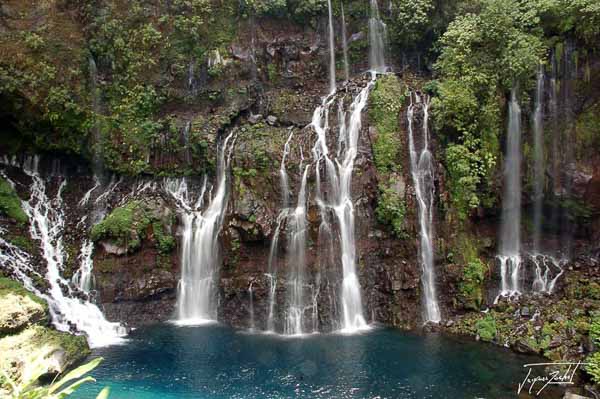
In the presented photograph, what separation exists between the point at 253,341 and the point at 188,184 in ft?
24.0

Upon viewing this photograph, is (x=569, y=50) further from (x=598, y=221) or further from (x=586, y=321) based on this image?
(x=586, y=321)

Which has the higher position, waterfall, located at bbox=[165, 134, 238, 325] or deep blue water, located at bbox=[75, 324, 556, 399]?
waterfall, located at bbox=[165, 134, 238, 325]

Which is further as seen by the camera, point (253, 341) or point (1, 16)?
point (1, 16)

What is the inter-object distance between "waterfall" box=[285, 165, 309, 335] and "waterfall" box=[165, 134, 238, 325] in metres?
2.81

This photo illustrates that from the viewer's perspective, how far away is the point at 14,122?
58.6 feet

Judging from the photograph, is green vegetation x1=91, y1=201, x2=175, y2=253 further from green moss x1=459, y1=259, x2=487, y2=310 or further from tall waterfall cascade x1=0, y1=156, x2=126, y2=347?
green moss x1=459, y1=259, x2=487, y2=310

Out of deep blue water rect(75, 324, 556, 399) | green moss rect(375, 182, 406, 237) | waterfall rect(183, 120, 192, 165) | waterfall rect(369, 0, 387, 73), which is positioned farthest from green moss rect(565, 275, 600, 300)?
waterfall rect(183, 120, 192, 165)

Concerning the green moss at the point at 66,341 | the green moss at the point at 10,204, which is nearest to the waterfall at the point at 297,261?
the green moss at the point at 66,341

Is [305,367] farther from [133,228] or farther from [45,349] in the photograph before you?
[133,228]

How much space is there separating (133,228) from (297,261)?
5.99m

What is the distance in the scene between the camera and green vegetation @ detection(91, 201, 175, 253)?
16.6m

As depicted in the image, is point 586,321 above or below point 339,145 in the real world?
below

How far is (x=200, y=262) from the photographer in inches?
674

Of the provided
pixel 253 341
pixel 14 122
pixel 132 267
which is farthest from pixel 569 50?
pixel 14 122
